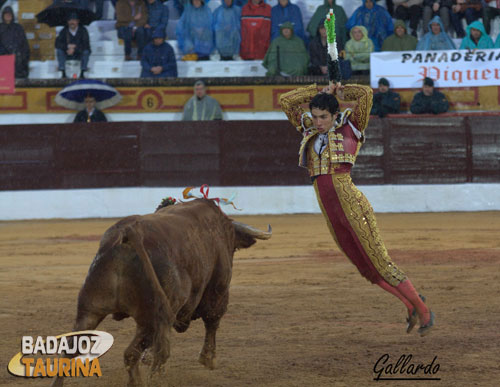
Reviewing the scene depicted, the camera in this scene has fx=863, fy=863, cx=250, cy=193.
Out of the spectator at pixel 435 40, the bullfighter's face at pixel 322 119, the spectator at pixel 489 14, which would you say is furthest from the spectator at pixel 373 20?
the bullfighter's face at pixel 322 119

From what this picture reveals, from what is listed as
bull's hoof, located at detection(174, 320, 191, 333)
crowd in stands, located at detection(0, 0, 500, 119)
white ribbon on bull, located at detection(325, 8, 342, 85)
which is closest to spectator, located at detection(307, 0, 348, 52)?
crowd in stands, located at detection(0, 0, 500, 119)

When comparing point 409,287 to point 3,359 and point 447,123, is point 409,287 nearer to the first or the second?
point 3,359

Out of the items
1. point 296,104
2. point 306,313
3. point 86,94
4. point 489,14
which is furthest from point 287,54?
point 296,104

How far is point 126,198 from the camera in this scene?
1251 cm

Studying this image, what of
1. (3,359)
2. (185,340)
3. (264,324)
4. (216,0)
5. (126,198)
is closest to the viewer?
(3,359)

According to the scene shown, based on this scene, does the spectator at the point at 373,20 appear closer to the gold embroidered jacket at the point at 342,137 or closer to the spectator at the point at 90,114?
the spectator at the point at 90,114

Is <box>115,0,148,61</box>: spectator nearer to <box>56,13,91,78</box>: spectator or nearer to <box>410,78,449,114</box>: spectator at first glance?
<box>56,13,91,78</box>: spectator

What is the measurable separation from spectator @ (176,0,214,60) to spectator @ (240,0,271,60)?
51 centimetres

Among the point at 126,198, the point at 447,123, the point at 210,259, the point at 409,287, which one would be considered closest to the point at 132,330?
the point at 210,259

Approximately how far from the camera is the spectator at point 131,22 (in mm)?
12820

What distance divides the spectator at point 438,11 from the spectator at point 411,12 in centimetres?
10

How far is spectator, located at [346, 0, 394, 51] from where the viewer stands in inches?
495

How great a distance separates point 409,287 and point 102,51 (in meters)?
9.77

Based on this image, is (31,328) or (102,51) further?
(102,51)
